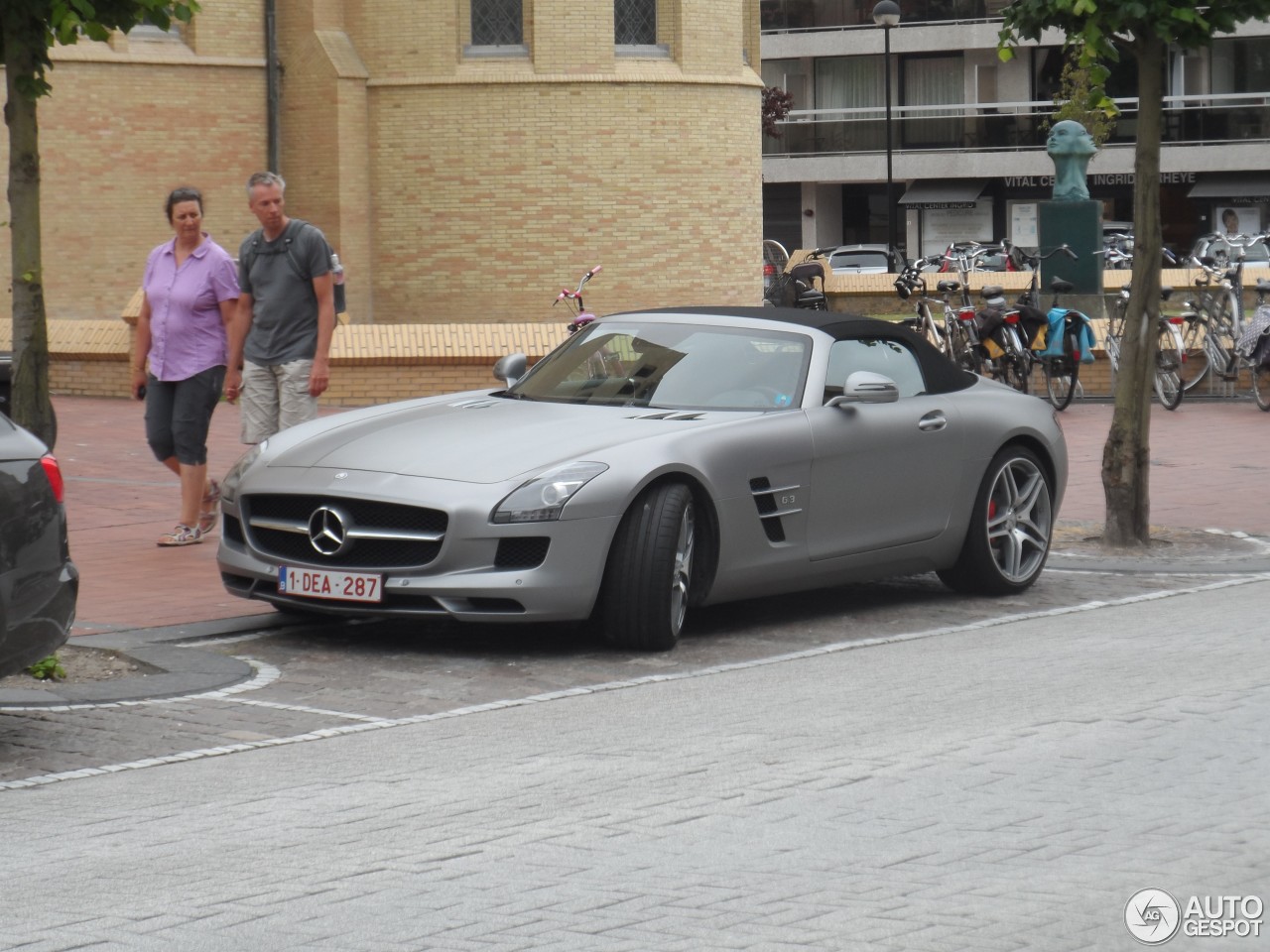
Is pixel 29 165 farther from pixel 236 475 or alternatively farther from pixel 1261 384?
pixel 1261 384

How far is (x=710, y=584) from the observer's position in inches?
327

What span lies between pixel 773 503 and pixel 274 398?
11.5 feet

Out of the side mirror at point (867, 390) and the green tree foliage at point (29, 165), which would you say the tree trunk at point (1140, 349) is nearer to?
the side mirror at point (867, 390)

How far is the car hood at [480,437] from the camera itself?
26.1 ft

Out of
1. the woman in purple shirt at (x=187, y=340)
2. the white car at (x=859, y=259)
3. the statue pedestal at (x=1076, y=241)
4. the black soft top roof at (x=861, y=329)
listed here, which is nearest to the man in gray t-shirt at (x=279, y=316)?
the woman in purple shirt at (x=187, y=340)

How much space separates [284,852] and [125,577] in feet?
17.4

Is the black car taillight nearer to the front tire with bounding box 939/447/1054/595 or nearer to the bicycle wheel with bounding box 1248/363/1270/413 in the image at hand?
the front tire with bounding box 939/447/1054/595

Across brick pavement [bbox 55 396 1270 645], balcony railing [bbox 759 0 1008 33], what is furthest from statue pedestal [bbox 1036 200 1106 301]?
balcony railing [bbox 759 0 1008 33]

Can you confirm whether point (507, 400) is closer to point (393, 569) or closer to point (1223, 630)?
point (393, 569)

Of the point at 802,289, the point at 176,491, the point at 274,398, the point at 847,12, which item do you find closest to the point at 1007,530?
the point at 274,398

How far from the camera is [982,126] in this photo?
62500mm

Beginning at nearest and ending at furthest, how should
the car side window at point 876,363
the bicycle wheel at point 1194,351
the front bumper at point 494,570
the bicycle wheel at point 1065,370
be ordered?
the front bumper at point 494,570 → the car side window at point 876,363 → the bicycle wheel at point 1065,370 → the bicycle wheel at point 1194,351

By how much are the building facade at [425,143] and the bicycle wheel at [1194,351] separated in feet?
28.2

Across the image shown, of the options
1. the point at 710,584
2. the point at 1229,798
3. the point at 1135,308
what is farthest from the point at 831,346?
the point at 1229,798
